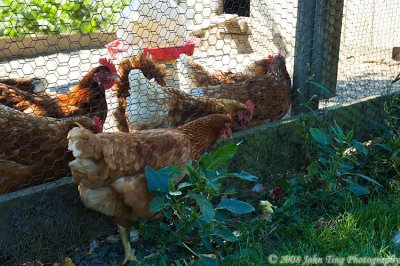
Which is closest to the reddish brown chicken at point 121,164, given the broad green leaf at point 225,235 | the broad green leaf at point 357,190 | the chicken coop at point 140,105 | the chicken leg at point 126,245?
the chicken leg at point 126,245

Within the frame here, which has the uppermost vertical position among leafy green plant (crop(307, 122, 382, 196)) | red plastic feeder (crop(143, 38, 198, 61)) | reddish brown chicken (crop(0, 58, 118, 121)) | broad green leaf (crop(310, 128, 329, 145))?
red plastic feeder (crop(143, 38, 198, 61))

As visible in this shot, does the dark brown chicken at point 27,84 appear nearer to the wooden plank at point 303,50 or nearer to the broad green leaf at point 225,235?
the wooden plank at point 303,50

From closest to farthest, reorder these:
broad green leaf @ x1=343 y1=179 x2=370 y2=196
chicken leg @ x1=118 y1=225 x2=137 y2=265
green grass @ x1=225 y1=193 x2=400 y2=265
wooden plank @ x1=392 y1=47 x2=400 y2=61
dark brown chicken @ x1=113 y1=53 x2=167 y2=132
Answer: green grass @ x1=225 y1=193 x2=400 y2=265, chicken leg @ x1=118 y1=225 x2=137 y2=265, broad green leaf @ x1=343 y1=179 x2=370 y2=196, dark brown chicken @ x1=113 y1=53 x2=167 y2=132, wooden plank @ x1=392 y1=47 x2=400 y2=61

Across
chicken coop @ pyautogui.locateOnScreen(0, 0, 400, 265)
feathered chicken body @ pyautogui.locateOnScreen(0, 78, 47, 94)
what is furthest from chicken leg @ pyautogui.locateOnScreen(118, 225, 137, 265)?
feathered chicken body @ pyautogui.locateOnScreen(0, 78, 47, 94)

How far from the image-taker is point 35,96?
270cm

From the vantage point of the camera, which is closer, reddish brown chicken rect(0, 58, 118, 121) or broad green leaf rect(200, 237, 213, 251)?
broad green leaf rect(200, 237, 213, 251)

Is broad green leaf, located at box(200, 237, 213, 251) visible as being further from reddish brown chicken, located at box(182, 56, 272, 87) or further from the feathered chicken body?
the feathered chicken body

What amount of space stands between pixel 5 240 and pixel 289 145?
5.43 feet

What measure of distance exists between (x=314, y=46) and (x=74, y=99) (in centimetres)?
161

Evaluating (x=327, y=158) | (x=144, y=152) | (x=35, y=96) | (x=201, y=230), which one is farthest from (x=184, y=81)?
(x=201, y=230)

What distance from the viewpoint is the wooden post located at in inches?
104

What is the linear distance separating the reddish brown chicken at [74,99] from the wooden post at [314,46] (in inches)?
49.8

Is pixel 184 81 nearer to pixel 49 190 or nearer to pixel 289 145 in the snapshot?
pixel 289 145

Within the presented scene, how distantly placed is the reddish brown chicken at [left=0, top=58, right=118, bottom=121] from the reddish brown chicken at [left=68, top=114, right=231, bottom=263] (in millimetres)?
830
